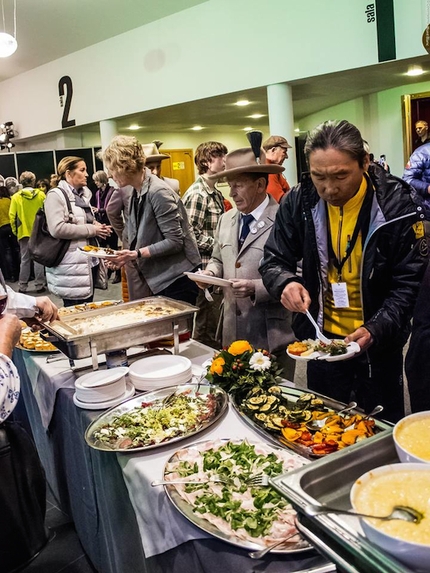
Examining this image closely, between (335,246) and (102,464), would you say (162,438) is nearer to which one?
(102,464)

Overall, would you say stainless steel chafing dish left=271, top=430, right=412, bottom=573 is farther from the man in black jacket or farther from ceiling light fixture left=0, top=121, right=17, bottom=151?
ceiling light fixture left=0, top=121, right=17, bottom=151

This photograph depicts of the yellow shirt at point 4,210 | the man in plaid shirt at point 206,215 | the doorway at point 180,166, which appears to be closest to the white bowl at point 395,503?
the man in plaid shirt at point 206,215

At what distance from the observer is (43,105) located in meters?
8.59

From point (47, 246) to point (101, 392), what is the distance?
1.67m

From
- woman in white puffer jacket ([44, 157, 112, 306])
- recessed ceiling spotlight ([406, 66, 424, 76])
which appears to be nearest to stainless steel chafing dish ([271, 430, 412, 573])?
woman in white puffer jacket ([44, 157, 112, 306])

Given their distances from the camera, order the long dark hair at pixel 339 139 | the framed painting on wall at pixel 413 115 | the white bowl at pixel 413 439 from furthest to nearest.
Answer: the framed painting on wall at pixel 413 115 → the long dark hair at pixel 339 139 → the white bowl at pixel 413 439

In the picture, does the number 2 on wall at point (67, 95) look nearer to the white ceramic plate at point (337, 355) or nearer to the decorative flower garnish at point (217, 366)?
the decorative flower garnish at point (217, 366)

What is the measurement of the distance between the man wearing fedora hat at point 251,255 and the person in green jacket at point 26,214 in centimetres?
474

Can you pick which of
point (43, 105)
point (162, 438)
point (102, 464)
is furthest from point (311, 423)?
point (43, 105)

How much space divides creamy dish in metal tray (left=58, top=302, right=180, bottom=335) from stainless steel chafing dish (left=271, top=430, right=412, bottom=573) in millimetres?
1069

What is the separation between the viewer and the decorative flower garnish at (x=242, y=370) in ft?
4.27

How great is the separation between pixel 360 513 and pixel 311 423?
0.60m

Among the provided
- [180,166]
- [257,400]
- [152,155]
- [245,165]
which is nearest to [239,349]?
[257,400]

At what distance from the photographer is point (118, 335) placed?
1.60 m
